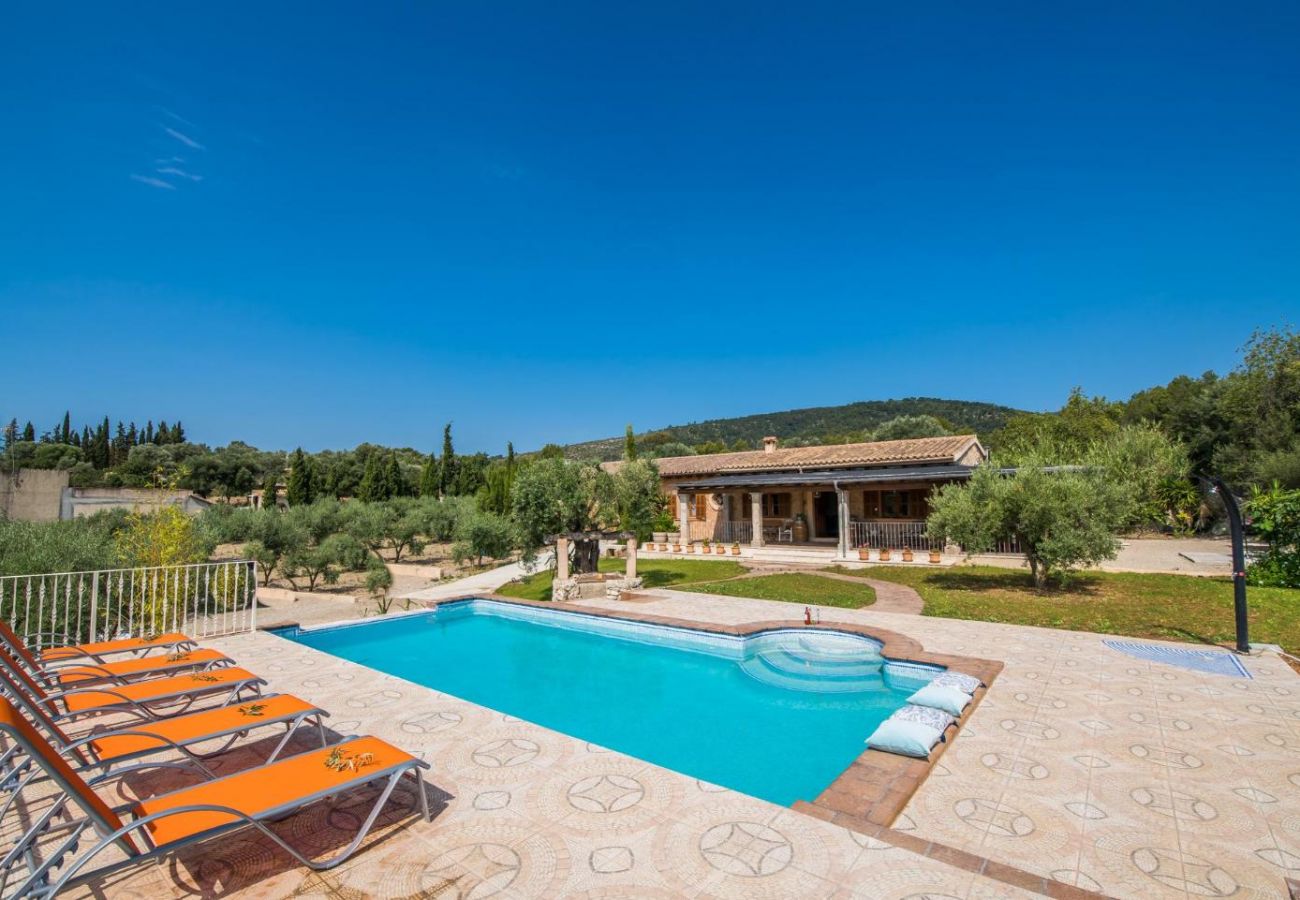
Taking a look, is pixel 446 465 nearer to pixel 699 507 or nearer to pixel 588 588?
pixel 699 507

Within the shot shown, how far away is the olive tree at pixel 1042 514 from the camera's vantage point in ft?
36.7

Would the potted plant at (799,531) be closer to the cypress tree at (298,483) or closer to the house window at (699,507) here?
the house window at (699,507)

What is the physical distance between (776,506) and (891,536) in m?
5.56

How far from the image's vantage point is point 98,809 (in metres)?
2.40

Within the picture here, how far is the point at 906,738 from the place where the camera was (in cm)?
475

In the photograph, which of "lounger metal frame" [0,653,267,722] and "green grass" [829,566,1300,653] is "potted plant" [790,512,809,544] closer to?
"green grass" [829,566,1300,653]

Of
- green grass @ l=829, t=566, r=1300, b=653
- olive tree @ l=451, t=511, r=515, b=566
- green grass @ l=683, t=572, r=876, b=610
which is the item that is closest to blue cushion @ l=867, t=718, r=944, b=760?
green grass @ l=829, t=566, r=1300, b=653

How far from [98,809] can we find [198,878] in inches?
35.9

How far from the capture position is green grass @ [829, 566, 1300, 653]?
8.85 meters

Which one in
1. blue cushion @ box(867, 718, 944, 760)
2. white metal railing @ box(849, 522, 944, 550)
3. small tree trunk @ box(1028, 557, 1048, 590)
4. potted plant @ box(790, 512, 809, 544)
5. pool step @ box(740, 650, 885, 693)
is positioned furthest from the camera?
potted plant @ box(790, 512, 809, 544)

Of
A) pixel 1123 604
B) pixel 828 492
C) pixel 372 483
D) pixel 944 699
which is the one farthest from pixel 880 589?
pixel 372 483

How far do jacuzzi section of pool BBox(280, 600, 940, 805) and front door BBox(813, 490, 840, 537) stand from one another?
1505 cm

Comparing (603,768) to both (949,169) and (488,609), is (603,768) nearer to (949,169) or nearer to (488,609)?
(488,609)

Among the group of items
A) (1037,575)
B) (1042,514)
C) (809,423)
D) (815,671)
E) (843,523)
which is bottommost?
(815,671)
